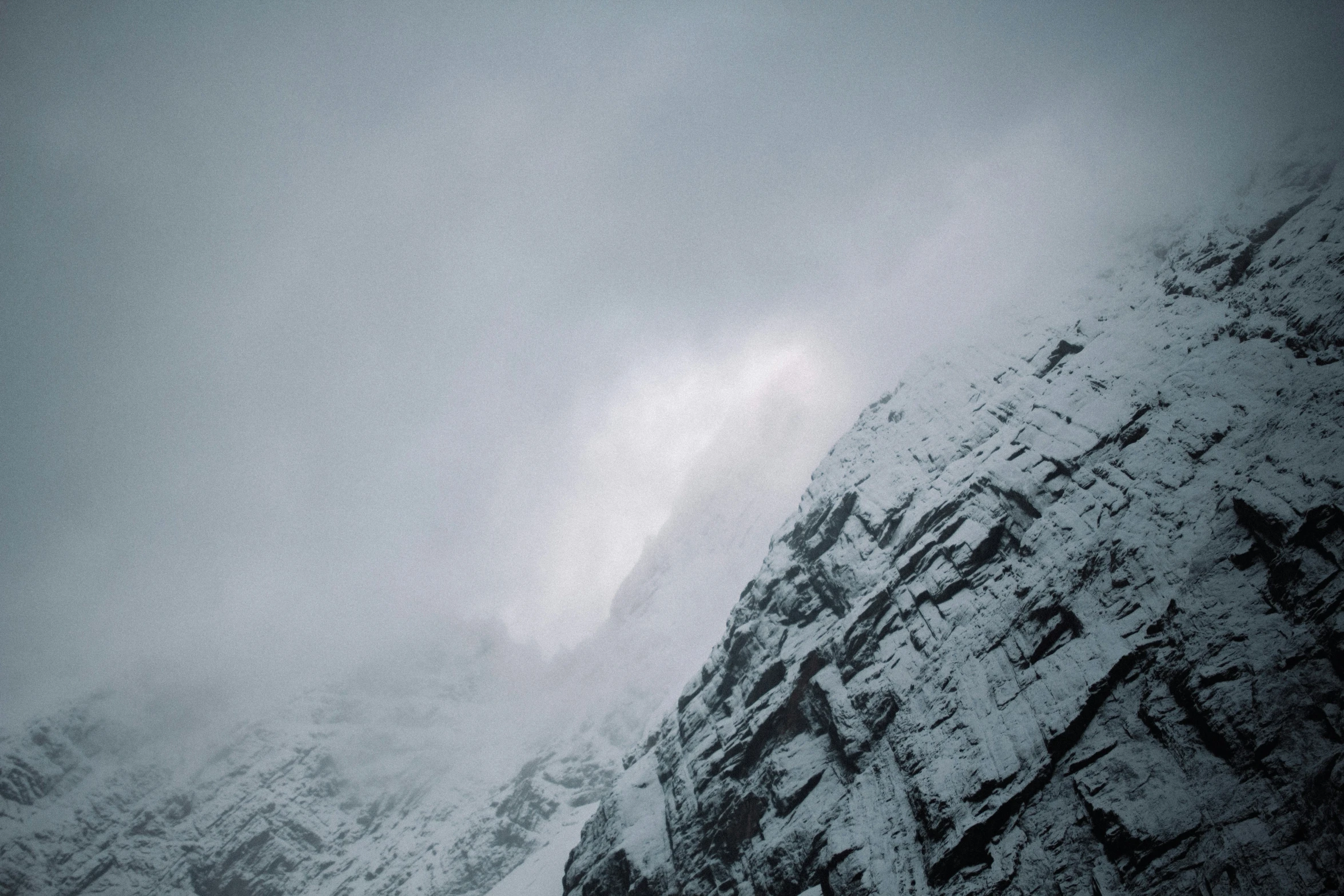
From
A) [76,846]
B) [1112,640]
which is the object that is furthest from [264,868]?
[1112,640]

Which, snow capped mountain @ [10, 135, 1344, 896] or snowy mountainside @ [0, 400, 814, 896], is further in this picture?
snowy mountainside @ [0, 400, 814, 896]

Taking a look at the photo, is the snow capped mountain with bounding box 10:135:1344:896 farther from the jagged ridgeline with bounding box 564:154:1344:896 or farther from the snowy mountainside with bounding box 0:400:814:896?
the snowy mountainside with bounding box 0:400:814:896

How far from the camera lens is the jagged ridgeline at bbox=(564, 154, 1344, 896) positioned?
32.7m

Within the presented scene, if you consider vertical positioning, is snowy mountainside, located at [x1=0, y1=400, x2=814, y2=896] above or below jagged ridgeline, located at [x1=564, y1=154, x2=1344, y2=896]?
above

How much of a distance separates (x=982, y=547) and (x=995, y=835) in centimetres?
2356

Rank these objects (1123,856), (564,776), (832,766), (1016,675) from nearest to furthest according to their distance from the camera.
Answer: (1123,856) < (1016,675) < (832,766) < (564,776)

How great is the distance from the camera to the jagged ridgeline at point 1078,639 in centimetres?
3269

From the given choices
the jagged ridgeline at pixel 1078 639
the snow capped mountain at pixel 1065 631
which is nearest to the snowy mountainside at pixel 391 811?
the snow capped mountain at pixel 1065 631

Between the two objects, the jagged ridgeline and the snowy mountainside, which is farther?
the snowy mountainside

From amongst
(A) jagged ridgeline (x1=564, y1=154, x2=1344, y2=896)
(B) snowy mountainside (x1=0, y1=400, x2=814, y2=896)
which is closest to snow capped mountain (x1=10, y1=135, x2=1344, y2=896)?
(A) jagged ridgeline (x1=564, y1=154, x2=1344, y2=896)

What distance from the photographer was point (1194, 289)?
5906 cm

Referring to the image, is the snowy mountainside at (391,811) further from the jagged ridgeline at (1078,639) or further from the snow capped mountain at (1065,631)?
the jagged ridgeline at (1078,639)

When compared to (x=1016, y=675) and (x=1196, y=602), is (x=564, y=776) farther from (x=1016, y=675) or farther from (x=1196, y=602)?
(x=1196, y=602)

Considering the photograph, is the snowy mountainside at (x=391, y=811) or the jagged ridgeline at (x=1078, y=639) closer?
the jagged ridgeline at (x=1078, y=639)
